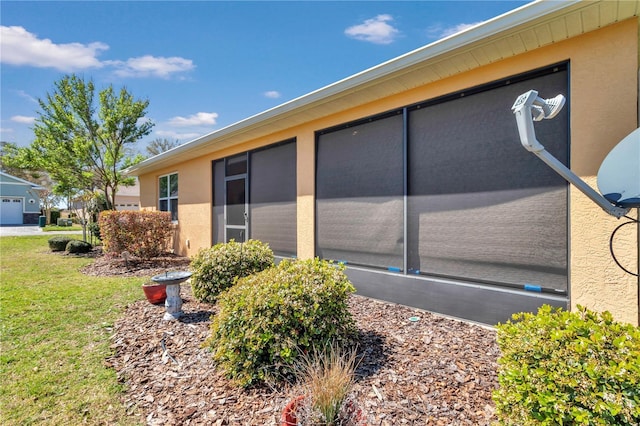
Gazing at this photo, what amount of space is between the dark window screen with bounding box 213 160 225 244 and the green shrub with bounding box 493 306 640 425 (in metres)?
7.65

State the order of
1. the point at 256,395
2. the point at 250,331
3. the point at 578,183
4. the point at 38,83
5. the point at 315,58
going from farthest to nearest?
the point at 38,83 → the point at 315,58 → the point at 250,331 → the point at 256,395 → the point at 578,183

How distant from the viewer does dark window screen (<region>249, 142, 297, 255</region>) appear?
256 inches

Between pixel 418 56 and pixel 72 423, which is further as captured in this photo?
pixel 418 56

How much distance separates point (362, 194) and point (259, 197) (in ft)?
9.85

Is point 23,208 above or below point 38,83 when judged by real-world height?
below

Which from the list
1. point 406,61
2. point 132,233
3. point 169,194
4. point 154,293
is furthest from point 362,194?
point 169,194

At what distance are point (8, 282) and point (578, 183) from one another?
986 cm

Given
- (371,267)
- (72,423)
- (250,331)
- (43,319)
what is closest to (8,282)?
(43,319)

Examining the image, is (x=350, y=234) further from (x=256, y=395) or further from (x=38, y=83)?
(x=38, y=83)

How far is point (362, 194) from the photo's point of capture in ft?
16.9

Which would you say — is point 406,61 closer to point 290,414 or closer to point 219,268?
point 290,414

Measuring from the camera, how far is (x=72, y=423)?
2334 mm

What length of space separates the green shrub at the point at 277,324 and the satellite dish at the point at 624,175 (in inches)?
88.5

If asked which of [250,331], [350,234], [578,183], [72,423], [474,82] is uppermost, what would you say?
[474,82]
